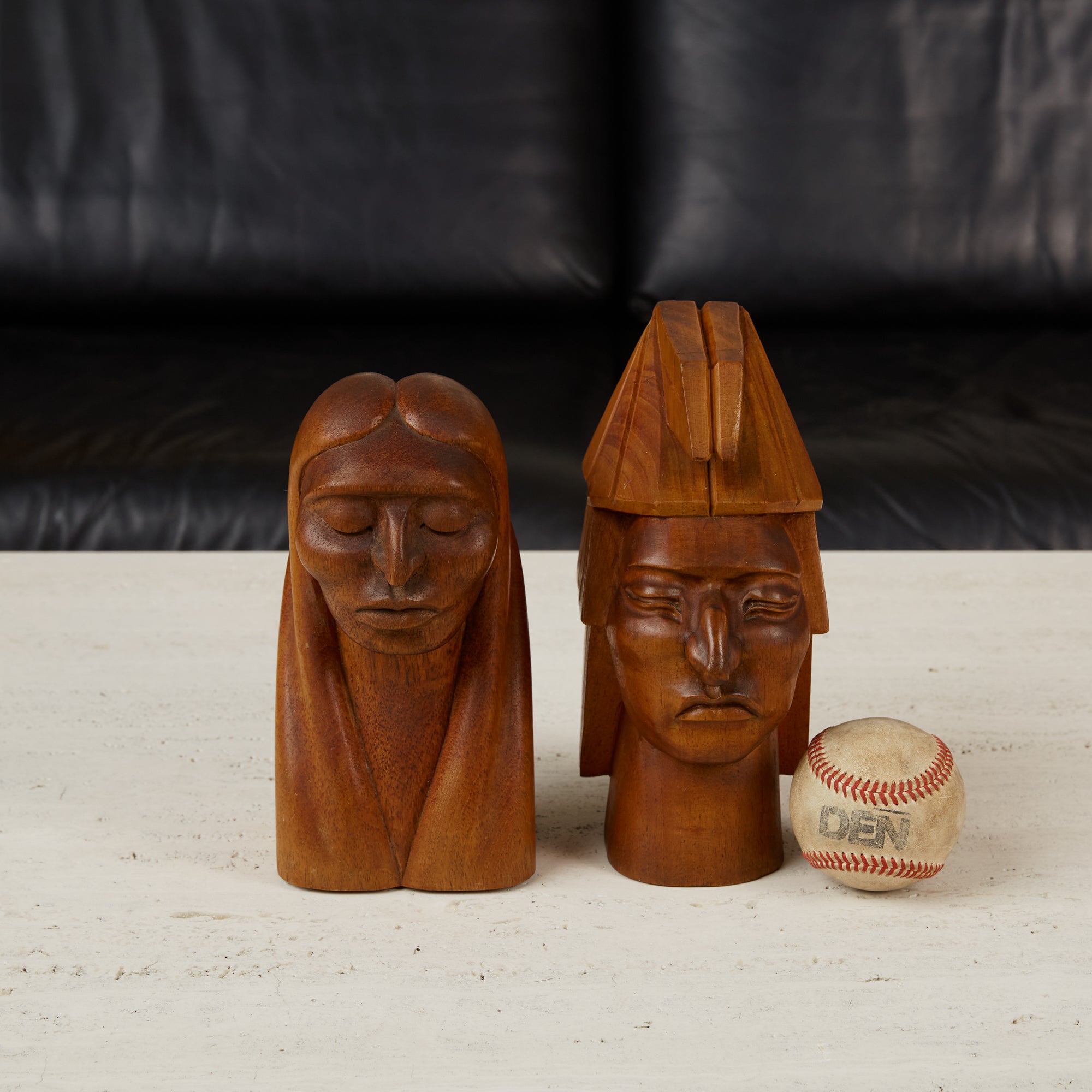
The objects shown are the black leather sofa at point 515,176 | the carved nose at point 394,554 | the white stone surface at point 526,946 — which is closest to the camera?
the white stone surface at point 526,946

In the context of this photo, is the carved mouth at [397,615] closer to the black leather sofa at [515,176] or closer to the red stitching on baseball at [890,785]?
the red stitching on baseball at [890,785]

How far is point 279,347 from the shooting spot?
2.38 metres

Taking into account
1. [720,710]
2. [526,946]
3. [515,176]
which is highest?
[515,176]

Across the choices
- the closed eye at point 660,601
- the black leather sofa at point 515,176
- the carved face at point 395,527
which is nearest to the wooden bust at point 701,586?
the closed eye at point 660,601

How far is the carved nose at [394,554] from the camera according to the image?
835mm

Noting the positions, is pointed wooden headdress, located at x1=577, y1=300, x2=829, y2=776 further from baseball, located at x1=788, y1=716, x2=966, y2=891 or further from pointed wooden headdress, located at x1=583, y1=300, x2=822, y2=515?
baseball, located at x1=788, y1=716, x2=966, y2=891

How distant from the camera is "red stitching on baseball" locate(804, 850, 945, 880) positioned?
34.9 inches

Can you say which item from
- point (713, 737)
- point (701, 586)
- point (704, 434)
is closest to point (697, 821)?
point (713, 737)

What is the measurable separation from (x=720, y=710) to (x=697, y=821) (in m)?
0.10

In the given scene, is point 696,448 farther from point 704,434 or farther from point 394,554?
point 394,554

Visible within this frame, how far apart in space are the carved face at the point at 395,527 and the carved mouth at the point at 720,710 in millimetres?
181

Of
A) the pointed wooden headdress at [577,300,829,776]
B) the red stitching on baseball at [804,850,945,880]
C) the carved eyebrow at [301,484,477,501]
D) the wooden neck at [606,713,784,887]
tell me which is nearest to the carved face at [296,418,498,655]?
the carved eyebrow at [301,484,477,501]

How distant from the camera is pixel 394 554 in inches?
32.9

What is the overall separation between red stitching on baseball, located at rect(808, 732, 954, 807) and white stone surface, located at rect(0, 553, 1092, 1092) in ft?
0.29
